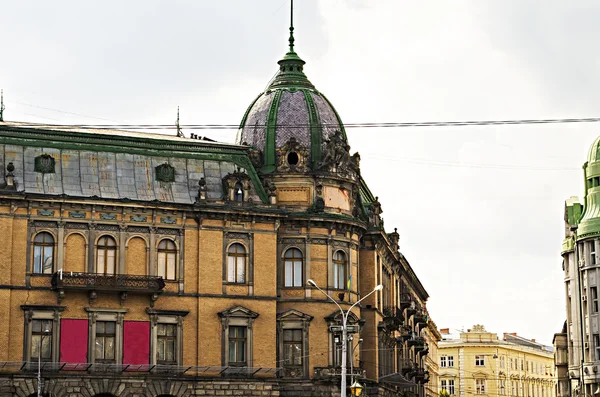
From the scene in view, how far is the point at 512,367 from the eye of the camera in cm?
16450

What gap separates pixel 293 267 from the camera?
7519 cm

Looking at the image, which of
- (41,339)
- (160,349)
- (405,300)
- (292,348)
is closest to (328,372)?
(292,348)

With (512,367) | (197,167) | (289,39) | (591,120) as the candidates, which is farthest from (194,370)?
(512,367)

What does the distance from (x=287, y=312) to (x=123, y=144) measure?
44.1ft

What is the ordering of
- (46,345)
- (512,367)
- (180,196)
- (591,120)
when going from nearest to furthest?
(591,120)
(46,345)
(180,196)
(512,367)

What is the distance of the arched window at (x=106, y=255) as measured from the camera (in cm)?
7019

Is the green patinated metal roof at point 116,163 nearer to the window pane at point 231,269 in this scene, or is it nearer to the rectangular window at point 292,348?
the window pane at point 231,269

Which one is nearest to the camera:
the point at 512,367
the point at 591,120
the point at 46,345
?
the point at 591,120

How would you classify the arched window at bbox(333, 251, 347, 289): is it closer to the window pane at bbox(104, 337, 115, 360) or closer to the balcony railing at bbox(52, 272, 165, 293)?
the balcony railing at bbox(52, 272, 165, 293)

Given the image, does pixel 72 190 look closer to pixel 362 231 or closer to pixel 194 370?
pixel 194 370

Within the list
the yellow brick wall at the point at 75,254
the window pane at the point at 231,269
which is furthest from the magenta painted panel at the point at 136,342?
the window pane at the point at 231,269

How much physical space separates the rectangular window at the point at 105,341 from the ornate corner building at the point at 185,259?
77 millimetres

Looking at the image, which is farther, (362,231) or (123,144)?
(362,231)

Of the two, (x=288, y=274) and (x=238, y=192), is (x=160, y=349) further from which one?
(x=238, y=192)
